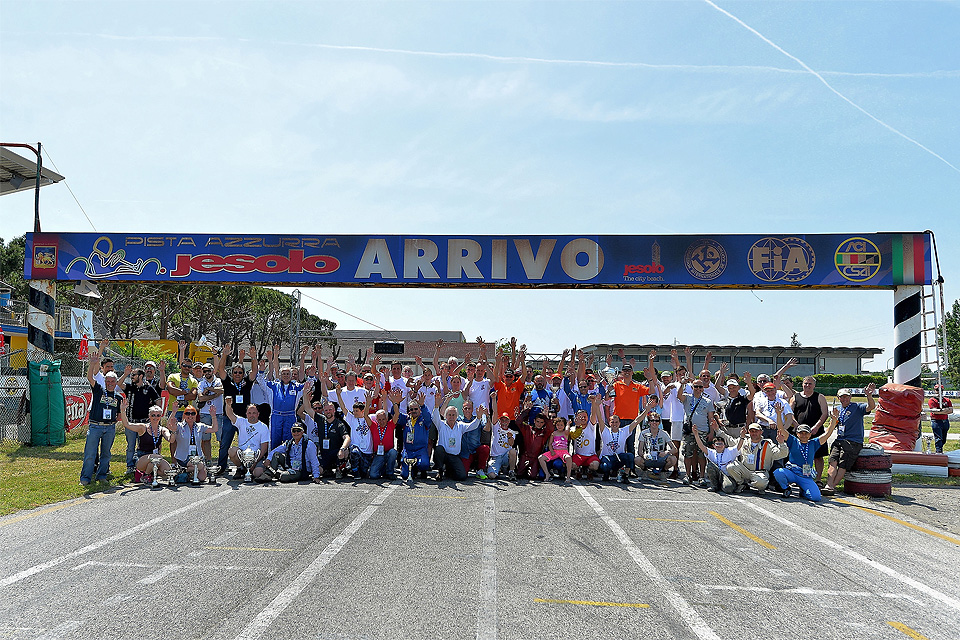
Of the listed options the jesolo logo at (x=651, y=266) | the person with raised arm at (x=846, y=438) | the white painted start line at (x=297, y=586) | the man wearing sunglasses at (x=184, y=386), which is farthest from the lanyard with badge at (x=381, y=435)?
the jesolo logo at (x=651, y=266)

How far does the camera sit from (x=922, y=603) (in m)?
4.84

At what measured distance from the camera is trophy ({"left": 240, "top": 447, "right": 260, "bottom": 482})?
9.79m

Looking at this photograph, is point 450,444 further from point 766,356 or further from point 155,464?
point 766,356

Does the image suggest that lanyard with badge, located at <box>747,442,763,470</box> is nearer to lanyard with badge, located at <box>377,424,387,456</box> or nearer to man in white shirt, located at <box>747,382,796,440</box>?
man in white shirt, located at <box>747,382,796,440</box>

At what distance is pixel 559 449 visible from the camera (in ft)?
34.3

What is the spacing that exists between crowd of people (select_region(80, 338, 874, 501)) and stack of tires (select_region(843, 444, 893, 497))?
0.57 feet

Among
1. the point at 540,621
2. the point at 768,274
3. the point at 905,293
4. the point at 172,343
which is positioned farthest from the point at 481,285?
the point at 172,343

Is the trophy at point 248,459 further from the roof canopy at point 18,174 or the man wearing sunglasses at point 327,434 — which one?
the roof canopy at point 18,174

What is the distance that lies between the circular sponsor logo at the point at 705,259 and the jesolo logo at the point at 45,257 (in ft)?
50.9

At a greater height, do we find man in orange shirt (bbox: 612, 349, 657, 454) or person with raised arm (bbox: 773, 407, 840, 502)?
man in orange shirt (bbox: 612, 349, 657, 454)

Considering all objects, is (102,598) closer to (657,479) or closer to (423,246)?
(657,479)

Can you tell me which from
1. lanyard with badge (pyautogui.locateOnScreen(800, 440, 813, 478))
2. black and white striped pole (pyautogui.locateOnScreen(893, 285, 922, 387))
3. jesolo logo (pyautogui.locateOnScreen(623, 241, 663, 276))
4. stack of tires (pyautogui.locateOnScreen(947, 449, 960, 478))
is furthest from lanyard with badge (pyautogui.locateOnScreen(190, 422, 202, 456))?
black and white striped pole (pyautogui.locateOnScreen(893, 285, 922, 387))

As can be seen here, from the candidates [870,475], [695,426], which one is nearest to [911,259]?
[870,475]

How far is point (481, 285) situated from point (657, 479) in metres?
6.67
